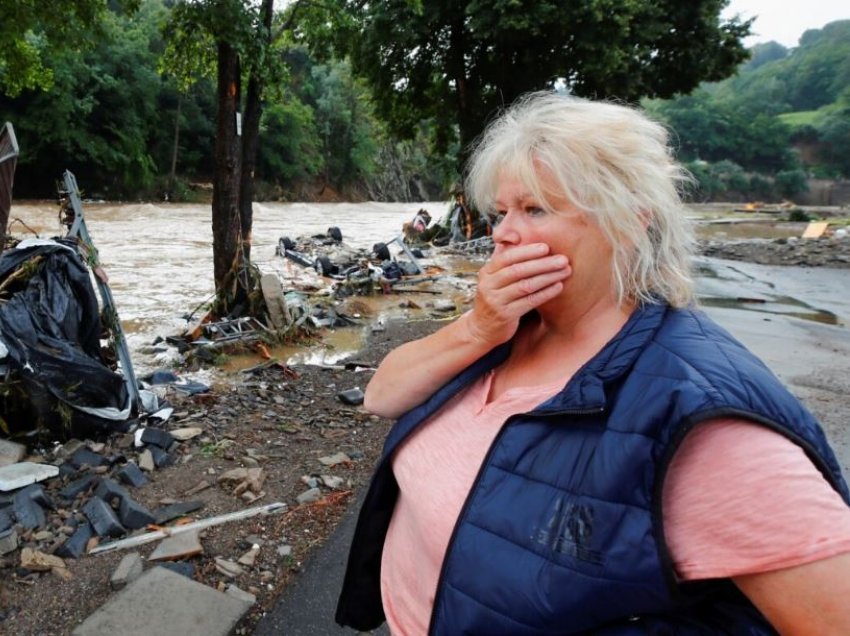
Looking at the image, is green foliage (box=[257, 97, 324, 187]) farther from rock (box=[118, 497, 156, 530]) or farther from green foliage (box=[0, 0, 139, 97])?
rock (box=[118, 497, 156, 530])

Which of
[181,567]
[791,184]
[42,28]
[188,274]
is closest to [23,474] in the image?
[181,567]

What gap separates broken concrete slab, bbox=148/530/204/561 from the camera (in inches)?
114

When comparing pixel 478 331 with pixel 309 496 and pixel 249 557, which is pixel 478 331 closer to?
pixel 249 557

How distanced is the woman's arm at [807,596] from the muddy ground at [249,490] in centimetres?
223

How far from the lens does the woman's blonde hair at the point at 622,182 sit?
122 cm

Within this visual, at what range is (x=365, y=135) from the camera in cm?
6262

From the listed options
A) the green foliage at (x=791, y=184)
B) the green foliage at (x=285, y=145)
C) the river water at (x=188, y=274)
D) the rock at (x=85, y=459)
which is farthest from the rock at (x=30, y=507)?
the green foliage at (x=791, y=184)

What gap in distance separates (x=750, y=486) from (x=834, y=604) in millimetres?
192

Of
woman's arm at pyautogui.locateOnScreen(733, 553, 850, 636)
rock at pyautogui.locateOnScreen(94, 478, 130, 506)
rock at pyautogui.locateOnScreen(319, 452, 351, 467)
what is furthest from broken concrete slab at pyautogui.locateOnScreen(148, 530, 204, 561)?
woman's arm at pyautogui.locateOnScreen(733, 553, 850, 636)

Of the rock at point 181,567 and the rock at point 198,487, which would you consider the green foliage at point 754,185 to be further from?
the rock at point 181,567

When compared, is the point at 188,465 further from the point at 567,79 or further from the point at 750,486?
the point at 567,79

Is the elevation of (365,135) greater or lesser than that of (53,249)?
greater

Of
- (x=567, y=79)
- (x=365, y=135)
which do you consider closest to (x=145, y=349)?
(x=567, y=79)

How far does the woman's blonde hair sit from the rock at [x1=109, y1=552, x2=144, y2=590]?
2666 millimetres
